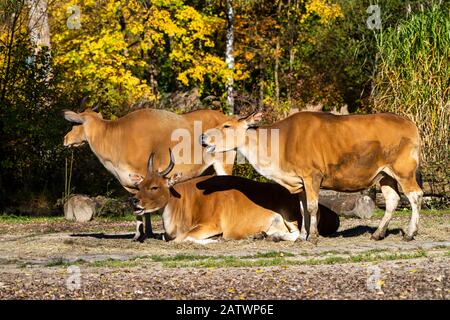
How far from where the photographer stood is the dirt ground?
31.2 feet

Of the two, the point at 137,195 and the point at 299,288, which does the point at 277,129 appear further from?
the point at 299,288

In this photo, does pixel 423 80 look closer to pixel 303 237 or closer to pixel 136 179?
pixel 303 237

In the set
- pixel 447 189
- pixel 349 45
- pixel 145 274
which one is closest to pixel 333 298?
pixel 145 274

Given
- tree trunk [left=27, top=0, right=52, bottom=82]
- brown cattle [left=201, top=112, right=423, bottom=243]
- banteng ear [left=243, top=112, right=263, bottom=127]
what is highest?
tree trunk [left=27, top=0, right=52, bottom=82]

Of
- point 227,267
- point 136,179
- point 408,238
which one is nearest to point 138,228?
point 136,179

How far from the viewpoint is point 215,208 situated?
13992 millimetres

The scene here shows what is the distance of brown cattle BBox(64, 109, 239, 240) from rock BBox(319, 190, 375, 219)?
332 cm

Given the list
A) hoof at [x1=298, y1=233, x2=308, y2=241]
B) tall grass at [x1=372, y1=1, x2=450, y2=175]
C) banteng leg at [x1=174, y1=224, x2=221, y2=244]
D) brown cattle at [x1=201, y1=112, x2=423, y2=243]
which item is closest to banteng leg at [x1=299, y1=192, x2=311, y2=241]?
hoof at [x1=298, y1=233, x2=308, y2=241]

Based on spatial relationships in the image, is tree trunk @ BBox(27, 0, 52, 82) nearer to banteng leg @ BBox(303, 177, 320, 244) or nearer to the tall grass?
the tall grass

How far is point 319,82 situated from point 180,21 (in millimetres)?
7719

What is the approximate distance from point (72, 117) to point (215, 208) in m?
2.72

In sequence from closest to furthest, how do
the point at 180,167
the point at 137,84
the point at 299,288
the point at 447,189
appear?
1. the point at 299,288
2. the point at 180,167
3. the point at 447,189
4. the point at 137,84

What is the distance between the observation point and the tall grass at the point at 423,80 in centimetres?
1983

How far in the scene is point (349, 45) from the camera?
110ft
